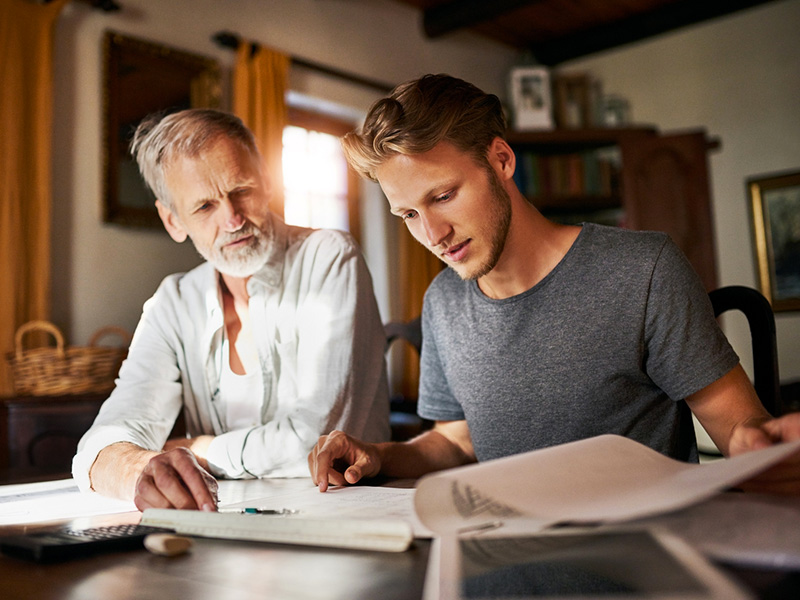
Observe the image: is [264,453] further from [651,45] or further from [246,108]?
[651,45]

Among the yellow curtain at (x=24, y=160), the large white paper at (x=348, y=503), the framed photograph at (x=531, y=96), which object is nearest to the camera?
the large white paper at (x=348, y=503)

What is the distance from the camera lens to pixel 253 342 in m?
1.56

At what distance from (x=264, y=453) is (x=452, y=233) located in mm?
507

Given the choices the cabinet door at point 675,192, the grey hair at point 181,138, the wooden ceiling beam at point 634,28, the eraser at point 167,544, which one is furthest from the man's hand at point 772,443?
the wooden ceiling beam at point 634,28

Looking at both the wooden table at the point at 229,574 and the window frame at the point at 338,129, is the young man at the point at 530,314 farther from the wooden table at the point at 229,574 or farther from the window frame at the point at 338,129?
the window frame at the point at 338,129

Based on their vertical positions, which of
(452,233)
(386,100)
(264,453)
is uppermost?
(386,100)

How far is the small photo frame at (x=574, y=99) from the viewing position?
507 cm

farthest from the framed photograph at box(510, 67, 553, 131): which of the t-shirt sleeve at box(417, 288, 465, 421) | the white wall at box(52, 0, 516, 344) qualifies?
the t-shirt sleeve at box(417, 288, 465, 421)

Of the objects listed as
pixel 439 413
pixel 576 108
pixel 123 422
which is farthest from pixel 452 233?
pixel 576 108

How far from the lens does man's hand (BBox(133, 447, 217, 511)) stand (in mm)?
814

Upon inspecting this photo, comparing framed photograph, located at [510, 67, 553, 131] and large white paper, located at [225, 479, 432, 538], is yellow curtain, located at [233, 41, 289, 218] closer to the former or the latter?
framed photograph, located at [510, 67, 553, 131]

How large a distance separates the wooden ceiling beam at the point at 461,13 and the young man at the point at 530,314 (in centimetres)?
330

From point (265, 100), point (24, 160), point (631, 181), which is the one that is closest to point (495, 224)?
point (24, 160)

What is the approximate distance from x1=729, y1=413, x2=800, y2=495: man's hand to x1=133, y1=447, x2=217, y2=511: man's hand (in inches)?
24.6
